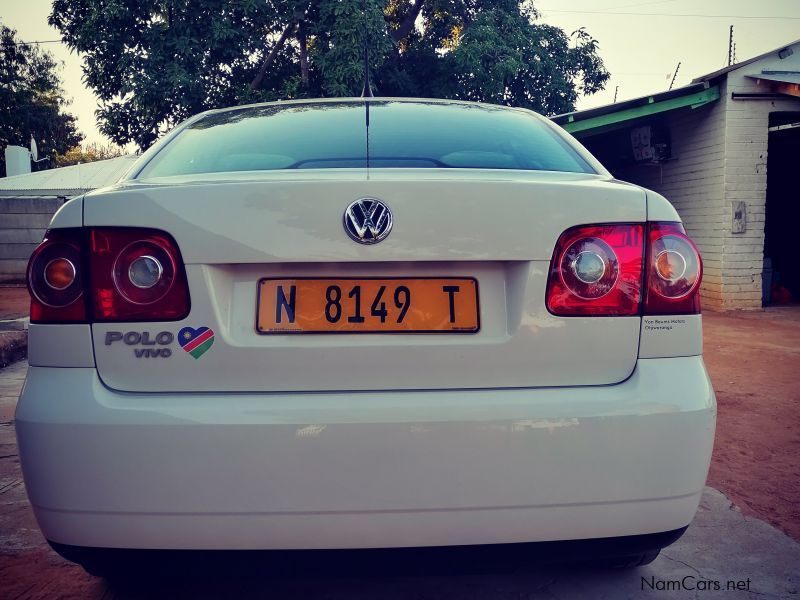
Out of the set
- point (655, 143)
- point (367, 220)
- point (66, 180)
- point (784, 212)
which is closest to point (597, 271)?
point (367, 220)

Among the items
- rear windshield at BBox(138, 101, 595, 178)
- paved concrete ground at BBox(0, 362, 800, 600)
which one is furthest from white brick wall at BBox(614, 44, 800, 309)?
rear windshield at BBox(138, 101, 595, 178)

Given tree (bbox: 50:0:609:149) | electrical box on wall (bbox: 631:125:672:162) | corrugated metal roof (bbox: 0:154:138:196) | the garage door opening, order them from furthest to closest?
corrugated metal roof (bbox: 0:154:138:196), tree (bbox: 50:0:609:149), the garage door opening, electrical box on wall (bbox: 631:125:672:162)

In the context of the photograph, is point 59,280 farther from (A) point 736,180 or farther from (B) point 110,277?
(A) point 736,180

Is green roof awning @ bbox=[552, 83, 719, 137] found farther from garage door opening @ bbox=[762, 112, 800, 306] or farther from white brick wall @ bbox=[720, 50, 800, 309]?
garage door opening @ bbox=[762, 112, 800, 306]

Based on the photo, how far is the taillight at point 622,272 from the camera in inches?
63.8

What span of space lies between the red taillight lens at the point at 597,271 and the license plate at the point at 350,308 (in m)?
0.24

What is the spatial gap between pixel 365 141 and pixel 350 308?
81cm

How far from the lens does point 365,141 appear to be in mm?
2201

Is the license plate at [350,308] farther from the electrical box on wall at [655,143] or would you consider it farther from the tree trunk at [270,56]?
the tree trunk at [270,56]

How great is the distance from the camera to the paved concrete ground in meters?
2.05

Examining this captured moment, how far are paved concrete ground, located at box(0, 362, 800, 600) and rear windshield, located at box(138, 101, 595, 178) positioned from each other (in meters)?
1.21

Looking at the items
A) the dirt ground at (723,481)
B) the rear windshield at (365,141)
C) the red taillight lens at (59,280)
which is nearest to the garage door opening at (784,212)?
the dirt ground at (723,481)

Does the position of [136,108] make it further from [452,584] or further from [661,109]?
[452,584]

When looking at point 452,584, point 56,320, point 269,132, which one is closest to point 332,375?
point 56,320
